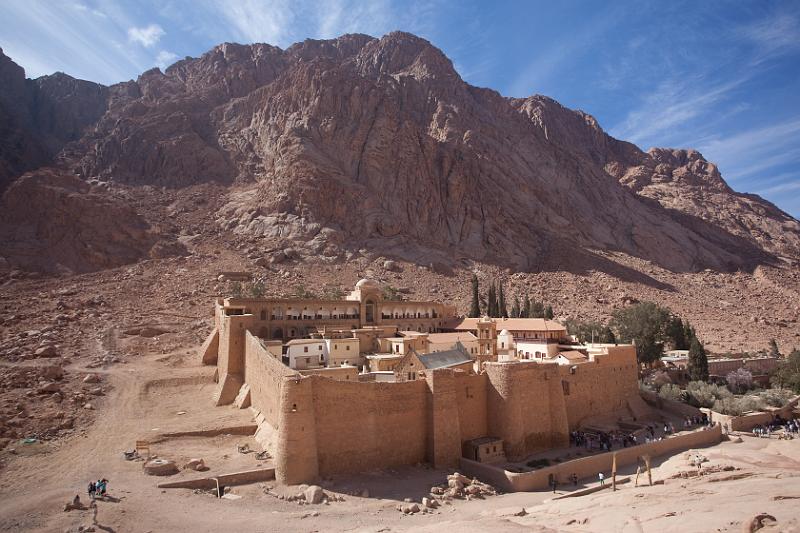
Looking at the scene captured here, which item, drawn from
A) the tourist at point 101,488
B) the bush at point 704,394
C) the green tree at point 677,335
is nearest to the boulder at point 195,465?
the tourist at point 101,488

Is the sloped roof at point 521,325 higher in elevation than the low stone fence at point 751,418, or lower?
higher

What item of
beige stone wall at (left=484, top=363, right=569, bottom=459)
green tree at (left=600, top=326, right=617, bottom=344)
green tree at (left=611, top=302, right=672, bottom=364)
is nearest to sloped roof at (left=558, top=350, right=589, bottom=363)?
beige stone wall at (left=484, top=363, right=569, bottom=459)

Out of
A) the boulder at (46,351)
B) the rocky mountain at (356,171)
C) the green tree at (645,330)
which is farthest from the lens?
the rocky mountain at (356,171)

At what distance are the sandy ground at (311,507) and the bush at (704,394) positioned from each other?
754 cm

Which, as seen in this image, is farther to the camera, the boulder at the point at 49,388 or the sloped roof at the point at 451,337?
the sloped roof at the point at 451,337

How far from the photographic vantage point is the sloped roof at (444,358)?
2431cm

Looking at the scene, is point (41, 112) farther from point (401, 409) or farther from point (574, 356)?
point (574, 356)

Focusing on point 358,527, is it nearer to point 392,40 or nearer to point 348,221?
point 348,221

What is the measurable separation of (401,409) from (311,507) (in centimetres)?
537

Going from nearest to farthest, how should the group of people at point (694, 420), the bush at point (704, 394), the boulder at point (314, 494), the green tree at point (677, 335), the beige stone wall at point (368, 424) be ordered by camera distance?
1. the boulder at point (314, 494)
2. the beige stone wall at point (368, 424)
3. the group of people at point (694, 420)
4. the bush at point (704, 394)
5. the green tree at point (677, 335)

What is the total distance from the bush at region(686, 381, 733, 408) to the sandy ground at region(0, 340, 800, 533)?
24.7ft

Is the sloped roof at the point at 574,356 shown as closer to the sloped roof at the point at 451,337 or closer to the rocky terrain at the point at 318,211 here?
the sloped roof at the point at 451,337

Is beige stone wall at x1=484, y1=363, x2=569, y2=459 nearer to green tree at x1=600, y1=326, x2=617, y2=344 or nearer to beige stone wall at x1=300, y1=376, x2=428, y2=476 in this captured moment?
beige stone wall at x1=300, y1=376, x2=428, y2=476

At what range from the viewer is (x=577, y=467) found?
815 inches
